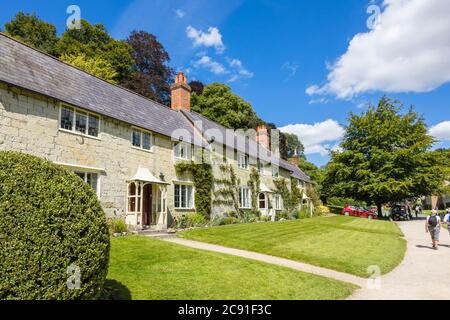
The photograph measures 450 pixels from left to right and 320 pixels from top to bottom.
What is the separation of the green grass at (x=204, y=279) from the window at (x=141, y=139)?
27.4ft

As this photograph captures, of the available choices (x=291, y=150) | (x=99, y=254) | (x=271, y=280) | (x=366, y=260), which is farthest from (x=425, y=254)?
(x=291, y=150)

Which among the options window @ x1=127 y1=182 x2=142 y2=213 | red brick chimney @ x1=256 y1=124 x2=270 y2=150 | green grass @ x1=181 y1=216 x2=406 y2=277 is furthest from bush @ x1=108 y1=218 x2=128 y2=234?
red brick chimney @ x1=256 y1=124 x2=270 y2=150

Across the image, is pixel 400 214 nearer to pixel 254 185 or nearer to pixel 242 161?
pixel 254 185

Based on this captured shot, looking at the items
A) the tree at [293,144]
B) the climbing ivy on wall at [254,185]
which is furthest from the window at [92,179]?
the tree at [293,144]

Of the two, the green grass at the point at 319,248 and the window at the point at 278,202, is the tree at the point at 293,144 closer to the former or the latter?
the window at the point at 278,202

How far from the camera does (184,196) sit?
67.6 ft

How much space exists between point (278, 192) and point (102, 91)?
2207 centimetres

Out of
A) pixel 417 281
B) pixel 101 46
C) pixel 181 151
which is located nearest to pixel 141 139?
pixel 181 151

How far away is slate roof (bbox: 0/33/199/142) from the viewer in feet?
41.8

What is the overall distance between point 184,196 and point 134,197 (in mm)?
4519

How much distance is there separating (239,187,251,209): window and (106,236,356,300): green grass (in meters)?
16.8

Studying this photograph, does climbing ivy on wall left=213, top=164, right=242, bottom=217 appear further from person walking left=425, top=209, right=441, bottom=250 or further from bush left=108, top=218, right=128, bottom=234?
person walking left=425, top=209, right=441, bottom=250

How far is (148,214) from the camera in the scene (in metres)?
18.2

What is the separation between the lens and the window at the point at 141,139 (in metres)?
17.3
